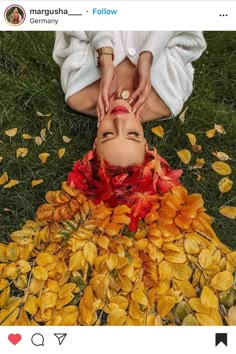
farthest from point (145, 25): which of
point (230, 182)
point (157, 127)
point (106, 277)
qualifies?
point (106, 277)

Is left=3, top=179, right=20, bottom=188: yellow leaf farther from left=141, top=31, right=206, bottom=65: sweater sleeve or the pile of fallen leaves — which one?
left=141, top=31, right=206, bottom=65: sweater sleeve

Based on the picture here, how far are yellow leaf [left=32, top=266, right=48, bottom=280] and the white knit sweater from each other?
336 mm

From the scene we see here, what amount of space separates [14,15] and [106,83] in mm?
204

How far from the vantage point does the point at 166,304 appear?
730 mm

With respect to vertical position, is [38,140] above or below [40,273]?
above

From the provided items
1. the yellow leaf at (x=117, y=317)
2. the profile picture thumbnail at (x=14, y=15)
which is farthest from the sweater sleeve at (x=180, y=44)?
the yellow leaf at (x=117, y=317)

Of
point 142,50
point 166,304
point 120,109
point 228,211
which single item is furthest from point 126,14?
point 166,304

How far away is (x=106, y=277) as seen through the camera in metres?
0.74

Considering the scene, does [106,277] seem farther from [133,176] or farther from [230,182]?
[230,182]

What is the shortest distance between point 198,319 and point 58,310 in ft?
0.71

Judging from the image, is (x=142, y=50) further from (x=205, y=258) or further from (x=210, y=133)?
(x=205, y=258)

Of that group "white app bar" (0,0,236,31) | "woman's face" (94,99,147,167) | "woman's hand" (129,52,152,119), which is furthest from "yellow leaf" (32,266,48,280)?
"white app bar" (0,0,236,31)

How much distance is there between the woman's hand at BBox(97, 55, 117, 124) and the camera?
2.84 ft
